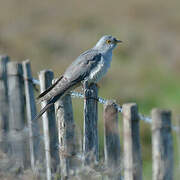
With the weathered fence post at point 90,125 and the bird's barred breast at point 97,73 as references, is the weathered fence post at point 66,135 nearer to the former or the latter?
the weathered fence post at point 90,125

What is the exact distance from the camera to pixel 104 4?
98.5 feet

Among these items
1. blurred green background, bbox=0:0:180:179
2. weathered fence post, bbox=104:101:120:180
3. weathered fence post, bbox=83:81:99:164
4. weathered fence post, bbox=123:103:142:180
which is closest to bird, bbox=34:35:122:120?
weathered fence post, bbox=83:81:99:164

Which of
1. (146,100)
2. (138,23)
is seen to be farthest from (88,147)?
(138,23)

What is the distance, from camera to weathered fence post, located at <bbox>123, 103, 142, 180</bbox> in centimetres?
345

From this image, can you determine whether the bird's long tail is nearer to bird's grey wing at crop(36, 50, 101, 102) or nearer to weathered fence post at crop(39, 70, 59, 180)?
weathered fence post at crop(39, 70, 59, 180)

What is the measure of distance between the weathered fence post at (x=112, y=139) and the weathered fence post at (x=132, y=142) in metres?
0.20

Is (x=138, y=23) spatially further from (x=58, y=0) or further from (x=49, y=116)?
(x=49, y=116)

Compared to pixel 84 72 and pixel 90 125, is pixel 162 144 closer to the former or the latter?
pixel 90 125

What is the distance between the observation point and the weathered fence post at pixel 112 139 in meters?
3.71

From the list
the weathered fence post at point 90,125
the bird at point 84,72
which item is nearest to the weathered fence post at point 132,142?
the weathered fence post at point 90,125

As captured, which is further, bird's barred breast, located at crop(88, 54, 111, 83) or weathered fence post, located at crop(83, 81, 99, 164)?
bird's barred breast, located at crop(88, 54, 111, 83)

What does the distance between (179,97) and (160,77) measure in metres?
2.22

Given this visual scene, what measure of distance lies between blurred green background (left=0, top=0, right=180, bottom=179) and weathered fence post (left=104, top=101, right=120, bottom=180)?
3333mm

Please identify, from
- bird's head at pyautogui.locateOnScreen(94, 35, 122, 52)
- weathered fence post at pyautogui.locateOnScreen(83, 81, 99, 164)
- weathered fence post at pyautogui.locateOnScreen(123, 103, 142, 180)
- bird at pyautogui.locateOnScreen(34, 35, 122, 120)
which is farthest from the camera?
bird's head at pyautogui.locateOnScreen(94, 35, 122, 52)
